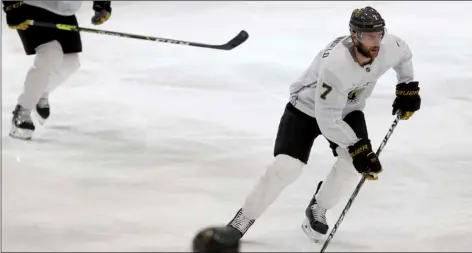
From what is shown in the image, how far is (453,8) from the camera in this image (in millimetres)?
4828

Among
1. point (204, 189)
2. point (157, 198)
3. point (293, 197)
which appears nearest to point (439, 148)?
point (293, 197)

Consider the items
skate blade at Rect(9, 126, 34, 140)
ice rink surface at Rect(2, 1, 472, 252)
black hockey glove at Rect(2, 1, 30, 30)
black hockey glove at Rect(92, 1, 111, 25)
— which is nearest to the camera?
ice rink surface at Rect(2, 1, 472, 252)

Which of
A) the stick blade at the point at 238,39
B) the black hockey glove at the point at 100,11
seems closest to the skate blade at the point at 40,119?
the black hockey glove at the point at 100,11

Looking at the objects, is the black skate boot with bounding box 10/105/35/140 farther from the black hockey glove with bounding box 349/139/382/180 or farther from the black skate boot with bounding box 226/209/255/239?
the black hockey glove with bounding box 349/139/382/180

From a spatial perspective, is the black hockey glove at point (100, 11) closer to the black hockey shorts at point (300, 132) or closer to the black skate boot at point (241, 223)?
the black hockey shorts at point (300, 132)

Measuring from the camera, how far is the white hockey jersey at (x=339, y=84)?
7.21 ft

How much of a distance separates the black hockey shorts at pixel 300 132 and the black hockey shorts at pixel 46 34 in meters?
1.31

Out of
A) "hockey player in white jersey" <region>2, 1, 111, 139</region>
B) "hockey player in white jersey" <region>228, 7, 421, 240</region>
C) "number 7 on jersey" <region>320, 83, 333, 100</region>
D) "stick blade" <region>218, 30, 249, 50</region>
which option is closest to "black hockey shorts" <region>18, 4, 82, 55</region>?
"hockey player in white jersey" <region>2, 1, 111, 139</region>

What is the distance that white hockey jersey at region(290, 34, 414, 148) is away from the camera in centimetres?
220

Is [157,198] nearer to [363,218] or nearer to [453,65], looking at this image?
[363,218]

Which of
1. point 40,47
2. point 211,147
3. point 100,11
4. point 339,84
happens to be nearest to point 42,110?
point 40,47

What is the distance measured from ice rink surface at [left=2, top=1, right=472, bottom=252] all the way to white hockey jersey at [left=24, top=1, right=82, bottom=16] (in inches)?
21.0

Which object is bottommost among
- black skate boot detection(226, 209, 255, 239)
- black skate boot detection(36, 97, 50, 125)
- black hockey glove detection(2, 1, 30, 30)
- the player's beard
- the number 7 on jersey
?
black skate boot detection(36, 97, 50, 125)

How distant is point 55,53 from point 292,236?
1.48 metres
